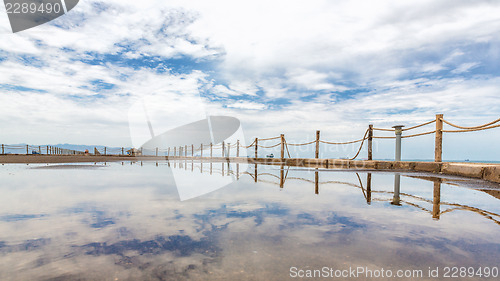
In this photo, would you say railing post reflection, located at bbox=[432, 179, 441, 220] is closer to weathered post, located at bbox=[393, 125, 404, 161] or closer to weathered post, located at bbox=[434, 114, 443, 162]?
weathered post, located at bbox=[434, 114, 443, 162]

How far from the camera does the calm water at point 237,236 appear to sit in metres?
1.46

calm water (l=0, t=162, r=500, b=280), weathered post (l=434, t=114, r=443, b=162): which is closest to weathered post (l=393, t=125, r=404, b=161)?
weathered post (l=434, t=114, r=443, b=162)

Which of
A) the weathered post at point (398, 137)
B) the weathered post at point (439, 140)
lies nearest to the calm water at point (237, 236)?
the weathered post at point (439, 140)

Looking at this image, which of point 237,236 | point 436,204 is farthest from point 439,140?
point 237,236

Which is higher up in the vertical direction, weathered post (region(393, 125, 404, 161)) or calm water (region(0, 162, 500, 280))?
weathered post (region(393, 125, 404, 161))

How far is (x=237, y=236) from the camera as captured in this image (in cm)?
198

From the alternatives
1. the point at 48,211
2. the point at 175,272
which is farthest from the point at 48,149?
the point at 175,272

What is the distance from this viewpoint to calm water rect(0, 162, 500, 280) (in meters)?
1.46

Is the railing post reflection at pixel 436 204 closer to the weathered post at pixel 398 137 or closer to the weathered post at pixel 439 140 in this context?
the weathered post at pixel 439 140

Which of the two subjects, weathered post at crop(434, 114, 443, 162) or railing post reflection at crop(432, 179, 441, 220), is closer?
railing post reflection at crop(432, 179, 441, 220)

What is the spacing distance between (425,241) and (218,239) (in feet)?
4.60

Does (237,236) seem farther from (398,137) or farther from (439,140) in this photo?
(398,137)

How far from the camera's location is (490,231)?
216cm

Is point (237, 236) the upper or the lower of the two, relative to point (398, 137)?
lower
